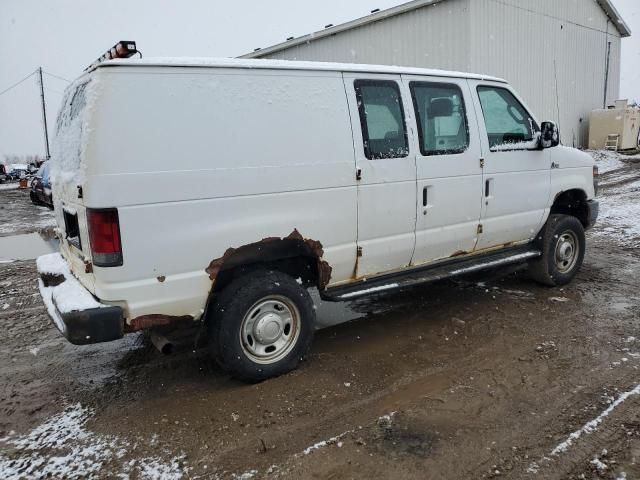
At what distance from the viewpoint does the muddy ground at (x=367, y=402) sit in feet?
9.41

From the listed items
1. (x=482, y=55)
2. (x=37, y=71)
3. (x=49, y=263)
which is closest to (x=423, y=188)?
(x=49, y=263)

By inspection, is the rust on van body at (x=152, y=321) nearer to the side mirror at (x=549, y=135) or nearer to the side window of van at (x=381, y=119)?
the side window of van at (x=381, y=119)

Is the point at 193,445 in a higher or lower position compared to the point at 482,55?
lower

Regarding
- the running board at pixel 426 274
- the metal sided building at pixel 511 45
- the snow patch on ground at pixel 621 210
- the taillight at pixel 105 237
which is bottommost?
the snow patch on ground at pixel 621 210

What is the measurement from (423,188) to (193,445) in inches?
107

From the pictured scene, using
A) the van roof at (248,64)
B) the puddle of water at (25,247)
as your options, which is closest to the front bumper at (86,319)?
the van roof at (248,64)

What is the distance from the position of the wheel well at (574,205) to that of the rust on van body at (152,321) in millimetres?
4476

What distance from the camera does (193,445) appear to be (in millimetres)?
3074

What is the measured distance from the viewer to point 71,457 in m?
2.99

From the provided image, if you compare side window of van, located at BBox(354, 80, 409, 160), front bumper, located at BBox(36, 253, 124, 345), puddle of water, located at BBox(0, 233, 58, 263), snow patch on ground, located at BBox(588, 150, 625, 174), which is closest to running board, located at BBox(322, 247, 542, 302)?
side window of van, located at BBox(354, 80, 409, 160)

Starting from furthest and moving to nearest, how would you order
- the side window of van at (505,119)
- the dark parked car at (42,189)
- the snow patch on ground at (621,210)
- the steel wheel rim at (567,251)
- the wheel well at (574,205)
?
the dark parked car at (42,189), the snow patch on ground at (621,210), the wheel well at (574,205), the steel wheel rim at (567,251), the side window of van at (505,119)

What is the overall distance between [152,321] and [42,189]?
15.4 meters

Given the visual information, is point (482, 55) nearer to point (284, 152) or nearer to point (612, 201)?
point (612, 201)

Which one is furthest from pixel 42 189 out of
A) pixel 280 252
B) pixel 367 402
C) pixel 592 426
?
pixel 592 426
